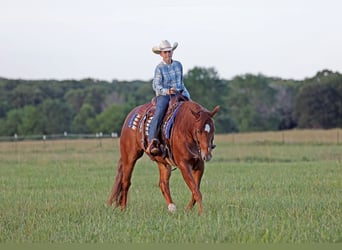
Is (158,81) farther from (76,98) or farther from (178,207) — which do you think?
(76,98)

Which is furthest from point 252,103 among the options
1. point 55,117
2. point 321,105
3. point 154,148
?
point 154,148

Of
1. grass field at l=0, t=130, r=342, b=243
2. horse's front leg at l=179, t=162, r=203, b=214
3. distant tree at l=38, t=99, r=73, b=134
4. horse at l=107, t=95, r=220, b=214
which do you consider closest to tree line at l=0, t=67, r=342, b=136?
distant tree at l=38, t=99, r=73, b=134

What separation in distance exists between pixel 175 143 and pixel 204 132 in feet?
3.16

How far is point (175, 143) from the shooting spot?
12234 millimetres

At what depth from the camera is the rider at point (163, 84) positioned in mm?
12641

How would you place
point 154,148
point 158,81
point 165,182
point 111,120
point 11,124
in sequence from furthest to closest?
point 111,120, point 11,124, point 165,182, point 158,81, point 154,148

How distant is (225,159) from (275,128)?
4676cm

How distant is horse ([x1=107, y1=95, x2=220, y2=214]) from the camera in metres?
11.5

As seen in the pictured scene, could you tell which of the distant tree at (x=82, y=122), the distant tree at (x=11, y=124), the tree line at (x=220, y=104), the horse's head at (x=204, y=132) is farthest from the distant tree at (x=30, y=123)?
the horse's head at (x=204, y=132)

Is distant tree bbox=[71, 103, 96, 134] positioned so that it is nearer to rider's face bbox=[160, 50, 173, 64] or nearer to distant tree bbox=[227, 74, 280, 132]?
distant tree bbox=[227, 74, 280, 132]

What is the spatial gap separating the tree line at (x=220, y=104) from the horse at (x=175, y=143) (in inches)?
2337

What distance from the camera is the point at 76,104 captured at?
97.9m

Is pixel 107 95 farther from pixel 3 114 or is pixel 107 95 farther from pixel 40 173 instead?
pixel 40 173

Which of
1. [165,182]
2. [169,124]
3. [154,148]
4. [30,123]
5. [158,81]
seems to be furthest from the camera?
[30,123]
